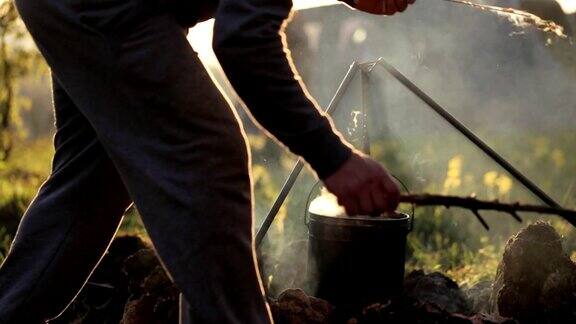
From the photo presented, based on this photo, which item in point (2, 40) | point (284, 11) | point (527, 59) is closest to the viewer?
point (284, 11)

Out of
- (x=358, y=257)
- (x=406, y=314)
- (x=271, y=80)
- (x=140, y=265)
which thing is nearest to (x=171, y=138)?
(x=271, y=80)

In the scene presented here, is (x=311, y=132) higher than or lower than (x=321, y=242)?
higher

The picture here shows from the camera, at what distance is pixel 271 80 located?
1.84m

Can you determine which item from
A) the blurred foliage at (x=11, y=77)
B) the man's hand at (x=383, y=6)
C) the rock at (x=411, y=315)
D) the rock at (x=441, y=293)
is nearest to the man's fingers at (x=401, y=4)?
the man's hand at (x=383, y=6)

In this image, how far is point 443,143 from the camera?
26.5 ft

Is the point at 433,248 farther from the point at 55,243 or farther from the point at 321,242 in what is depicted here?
the point at 55,243

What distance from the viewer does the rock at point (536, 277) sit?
3.11 m

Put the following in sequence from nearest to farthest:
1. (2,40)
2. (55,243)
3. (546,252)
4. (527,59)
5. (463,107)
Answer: (55,243), (546,252), (527,59), (463,107), (2,40)

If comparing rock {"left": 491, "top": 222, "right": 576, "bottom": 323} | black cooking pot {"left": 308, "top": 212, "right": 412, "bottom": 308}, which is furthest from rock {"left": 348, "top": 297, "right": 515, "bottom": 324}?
black cooking pot {"left": 308, "top": 212, "right": 412, "bottom": 308}

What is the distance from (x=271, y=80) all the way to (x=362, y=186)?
0.37 m

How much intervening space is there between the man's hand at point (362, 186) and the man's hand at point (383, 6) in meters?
0.94

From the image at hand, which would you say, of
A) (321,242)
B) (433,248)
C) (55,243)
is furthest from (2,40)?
(55,243)

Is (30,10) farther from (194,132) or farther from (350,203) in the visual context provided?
(350,203)

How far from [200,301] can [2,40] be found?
8820 millimetres
